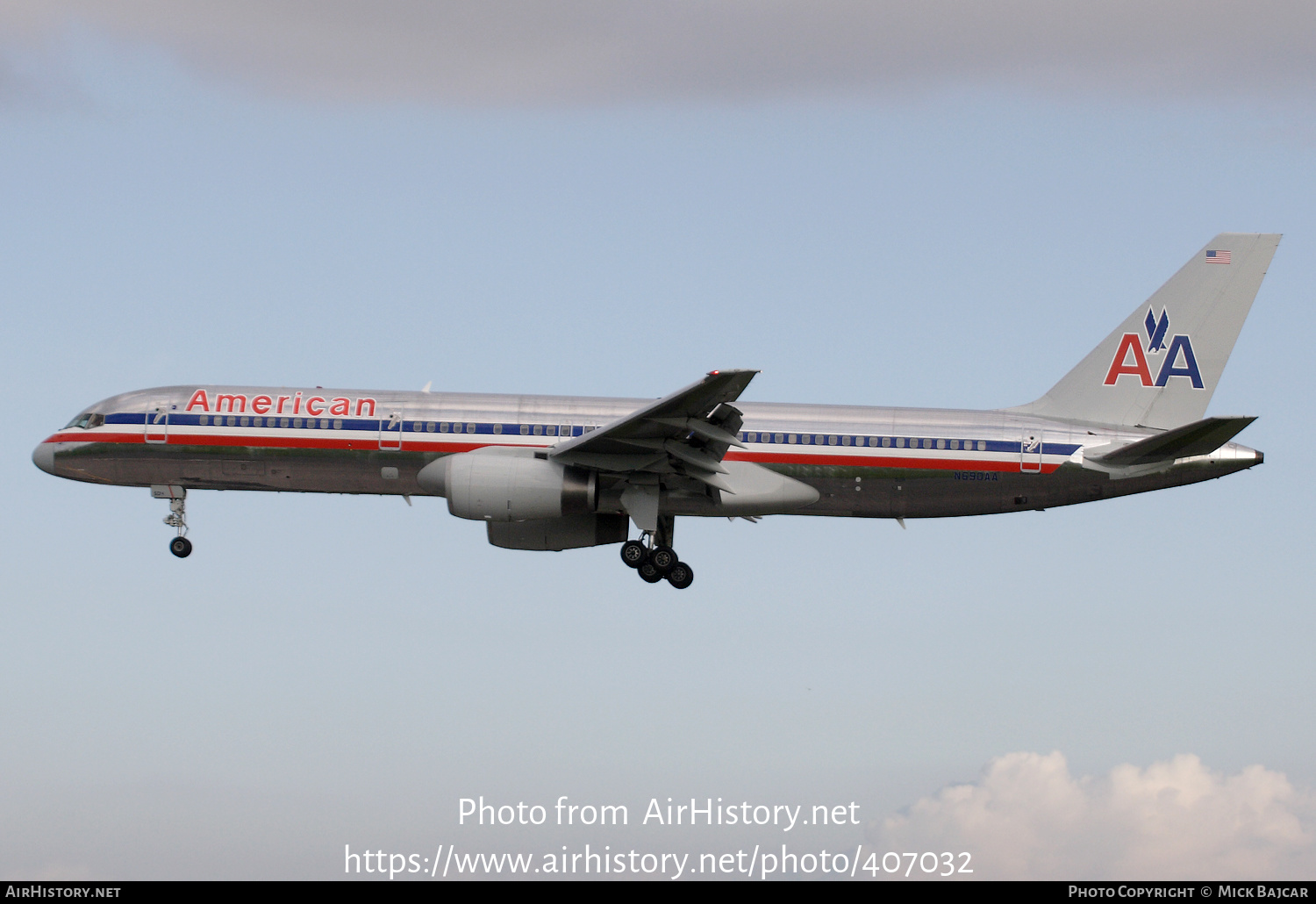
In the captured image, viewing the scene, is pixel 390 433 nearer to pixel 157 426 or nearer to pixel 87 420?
pixel 157 426

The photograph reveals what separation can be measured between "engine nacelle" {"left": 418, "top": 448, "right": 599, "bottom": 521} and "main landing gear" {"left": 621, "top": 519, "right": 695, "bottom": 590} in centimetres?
250

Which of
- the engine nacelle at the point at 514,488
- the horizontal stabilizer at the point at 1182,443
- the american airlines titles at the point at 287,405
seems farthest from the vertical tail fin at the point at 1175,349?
the american airlines titles at the point at 287,405

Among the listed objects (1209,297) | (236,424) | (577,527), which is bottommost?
(577,527)

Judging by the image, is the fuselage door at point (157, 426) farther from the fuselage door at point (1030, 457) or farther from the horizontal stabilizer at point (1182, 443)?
the horizontal stabilizer at point (1182, 443)

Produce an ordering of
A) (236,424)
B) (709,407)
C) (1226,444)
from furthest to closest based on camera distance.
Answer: (236,424) < (1226,444) < (709,407)

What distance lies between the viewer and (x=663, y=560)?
1495 inches

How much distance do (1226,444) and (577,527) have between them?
55.8 feet

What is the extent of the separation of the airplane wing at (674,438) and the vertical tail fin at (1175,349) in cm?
930

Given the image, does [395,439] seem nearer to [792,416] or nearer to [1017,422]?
[792,416]

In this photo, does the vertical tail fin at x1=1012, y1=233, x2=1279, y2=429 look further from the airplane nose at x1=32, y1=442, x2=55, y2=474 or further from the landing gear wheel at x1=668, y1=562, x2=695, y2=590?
the airplane nose at x1=32, y1=442, x2=55, y2=474

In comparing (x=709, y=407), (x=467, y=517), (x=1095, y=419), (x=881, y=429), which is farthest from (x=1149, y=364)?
(x=467, y=517)

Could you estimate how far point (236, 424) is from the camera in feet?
126

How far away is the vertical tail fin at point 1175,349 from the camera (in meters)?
38.4

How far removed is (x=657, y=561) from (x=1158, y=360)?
14.6 meters
